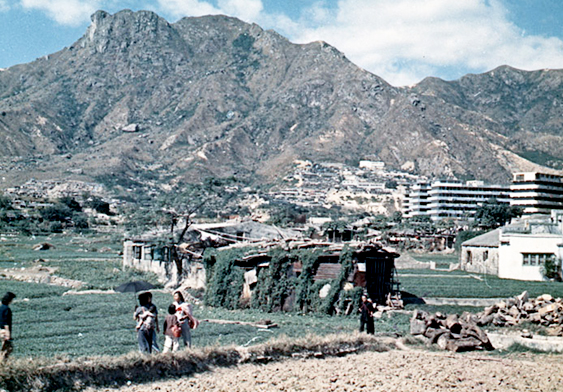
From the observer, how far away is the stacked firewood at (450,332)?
64.4ft

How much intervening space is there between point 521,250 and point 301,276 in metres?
27.9

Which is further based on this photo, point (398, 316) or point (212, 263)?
point (212, 263)

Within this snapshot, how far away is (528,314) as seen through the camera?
80.6ft

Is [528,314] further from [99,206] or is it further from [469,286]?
[99,206]

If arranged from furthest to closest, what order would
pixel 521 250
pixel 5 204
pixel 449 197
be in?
pixel 449 197 → pixel 5 204 → pixel 521 250

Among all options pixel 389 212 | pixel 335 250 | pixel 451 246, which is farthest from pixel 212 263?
pixel 389 212

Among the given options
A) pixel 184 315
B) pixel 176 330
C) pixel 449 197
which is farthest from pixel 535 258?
pixel 449 197

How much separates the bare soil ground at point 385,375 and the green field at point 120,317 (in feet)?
6.19

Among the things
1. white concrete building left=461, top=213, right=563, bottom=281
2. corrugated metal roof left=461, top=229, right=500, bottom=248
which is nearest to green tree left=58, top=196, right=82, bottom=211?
corrugated metal roof left=461, top=229, right=500, bottom=248

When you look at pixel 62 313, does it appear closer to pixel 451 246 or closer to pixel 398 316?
pixel 398 316

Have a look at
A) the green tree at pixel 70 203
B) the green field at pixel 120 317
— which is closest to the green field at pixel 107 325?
the green field at pixel 120 317

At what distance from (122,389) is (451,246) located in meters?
80.3

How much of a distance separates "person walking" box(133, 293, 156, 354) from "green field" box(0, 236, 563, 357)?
1.79 m

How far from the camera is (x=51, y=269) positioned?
51719 mm
